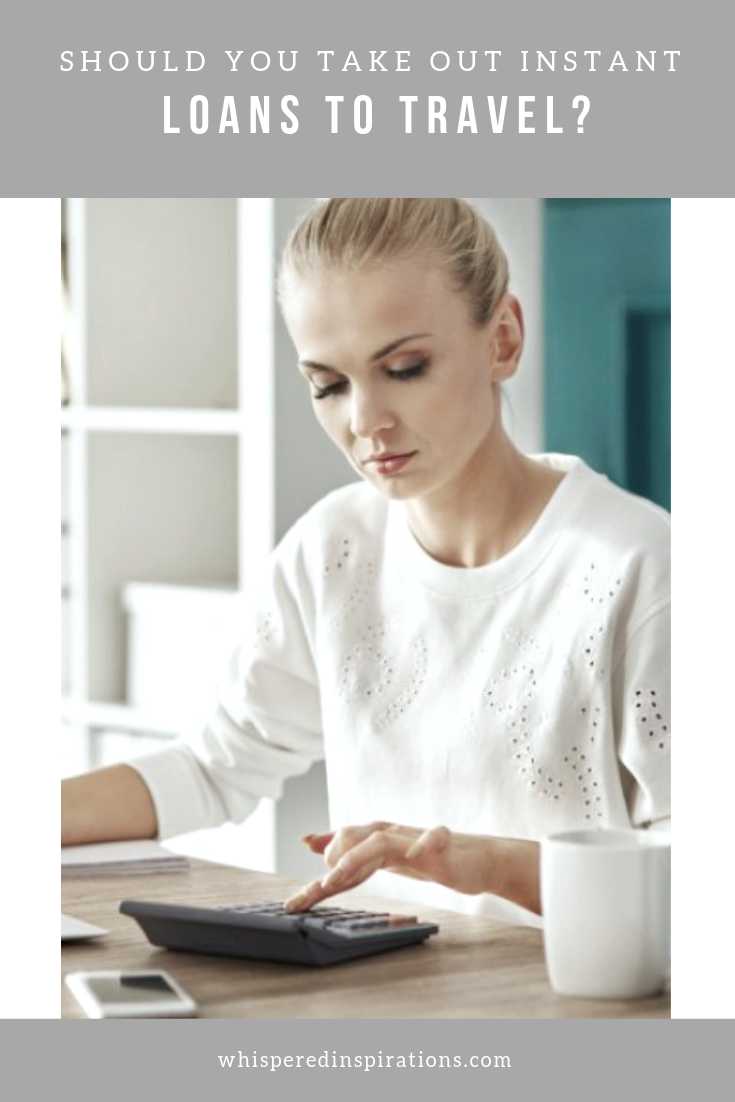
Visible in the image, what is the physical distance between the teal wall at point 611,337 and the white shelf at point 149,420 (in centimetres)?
58

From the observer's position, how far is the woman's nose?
158 cm

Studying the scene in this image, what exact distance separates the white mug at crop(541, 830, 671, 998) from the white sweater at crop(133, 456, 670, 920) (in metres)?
0.43

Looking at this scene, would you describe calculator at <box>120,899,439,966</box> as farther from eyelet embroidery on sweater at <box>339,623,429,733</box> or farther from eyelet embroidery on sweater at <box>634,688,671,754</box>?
eyelet embroidery on sweater at <box>339,623,429,733</box>

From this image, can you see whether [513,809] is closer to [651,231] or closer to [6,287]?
[6,287]

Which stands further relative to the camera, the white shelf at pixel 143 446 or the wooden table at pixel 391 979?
the white shelf at pixel 143 446

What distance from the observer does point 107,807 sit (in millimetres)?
1680

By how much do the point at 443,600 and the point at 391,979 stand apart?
65 centimetres

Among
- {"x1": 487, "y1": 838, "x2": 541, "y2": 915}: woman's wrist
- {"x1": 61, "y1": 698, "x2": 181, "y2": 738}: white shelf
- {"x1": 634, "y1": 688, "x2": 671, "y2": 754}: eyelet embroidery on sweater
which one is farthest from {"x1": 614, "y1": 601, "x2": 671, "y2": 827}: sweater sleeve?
{"x1": 61, "y1": 698, "x2": 181, "y2": 738}: white shelf

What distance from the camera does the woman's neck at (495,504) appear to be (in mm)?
1757

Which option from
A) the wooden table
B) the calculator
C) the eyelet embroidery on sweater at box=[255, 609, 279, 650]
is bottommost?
the wooden table

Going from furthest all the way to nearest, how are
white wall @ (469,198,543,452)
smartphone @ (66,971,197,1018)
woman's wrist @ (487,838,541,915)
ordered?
white wall @ (469,198,543,452)
woman's wrist @ (487,838,541,915)
smartphone @ (66,971,197,1018)

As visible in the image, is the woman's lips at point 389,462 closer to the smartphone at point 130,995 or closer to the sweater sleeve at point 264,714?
the sweater sleeve at point 264,714

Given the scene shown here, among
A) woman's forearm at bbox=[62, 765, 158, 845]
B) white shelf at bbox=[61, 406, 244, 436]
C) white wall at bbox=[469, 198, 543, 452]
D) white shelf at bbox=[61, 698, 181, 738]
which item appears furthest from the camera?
white shelf at bbox=[61, 698, 181, 738]

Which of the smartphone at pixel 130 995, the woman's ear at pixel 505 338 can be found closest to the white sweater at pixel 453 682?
the woman's ear at pixel 505 338
